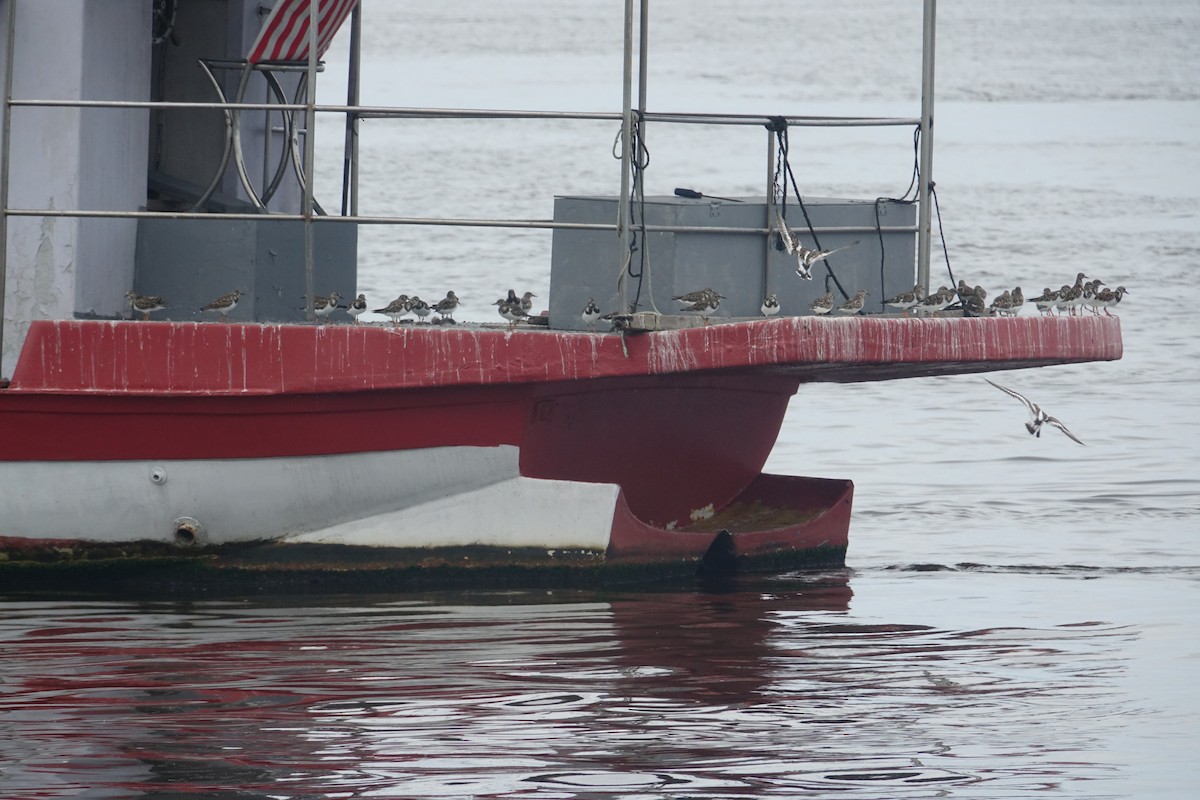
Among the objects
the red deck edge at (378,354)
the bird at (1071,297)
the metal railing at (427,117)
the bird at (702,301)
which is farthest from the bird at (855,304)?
the bird at (1071,297)

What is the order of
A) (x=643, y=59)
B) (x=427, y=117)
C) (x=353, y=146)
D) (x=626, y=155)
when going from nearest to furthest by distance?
(x=626, y=155) < (x=427, y=117) < (x=643, y=59) < (x=353, y=146)

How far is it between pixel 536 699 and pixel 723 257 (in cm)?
340

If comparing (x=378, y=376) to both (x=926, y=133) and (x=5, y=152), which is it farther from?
(x=926, y=133)

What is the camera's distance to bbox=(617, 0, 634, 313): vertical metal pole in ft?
30.8

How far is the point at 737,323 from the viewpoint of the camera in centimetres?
962

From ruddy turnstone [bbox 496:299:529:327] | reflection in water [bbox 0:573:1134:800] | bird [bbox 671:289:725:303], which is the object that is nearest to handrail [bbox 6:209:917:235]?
bird [bbox 671:289:725:303]

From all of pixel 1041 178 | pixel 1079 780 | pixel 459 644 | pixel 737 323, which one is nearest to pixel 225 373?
pixel 459 644

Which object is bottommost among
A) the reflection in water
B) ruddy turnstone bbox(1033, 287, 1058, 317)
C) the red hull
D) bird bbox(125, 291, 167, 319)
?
the reflection in water

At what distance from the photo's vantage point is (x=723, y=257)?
10.5 metres

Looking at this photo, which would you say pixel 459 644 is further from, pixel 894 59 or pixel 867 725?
pixel 894 59

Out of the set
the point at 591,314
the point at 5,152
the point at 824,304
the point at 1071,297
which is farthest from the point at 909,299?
the point at 5,152

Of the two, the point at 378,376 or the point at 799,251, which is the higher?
the point at 799,251

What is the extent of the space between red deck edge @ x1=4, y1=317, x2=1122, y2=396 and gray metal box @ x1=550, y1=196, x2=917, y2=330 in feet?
1.78

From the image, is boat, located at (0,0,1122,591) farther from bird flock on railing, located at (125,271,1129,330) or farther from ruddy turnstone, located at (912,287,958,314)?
ruddy turnstone, located at (912,287,958,314)
